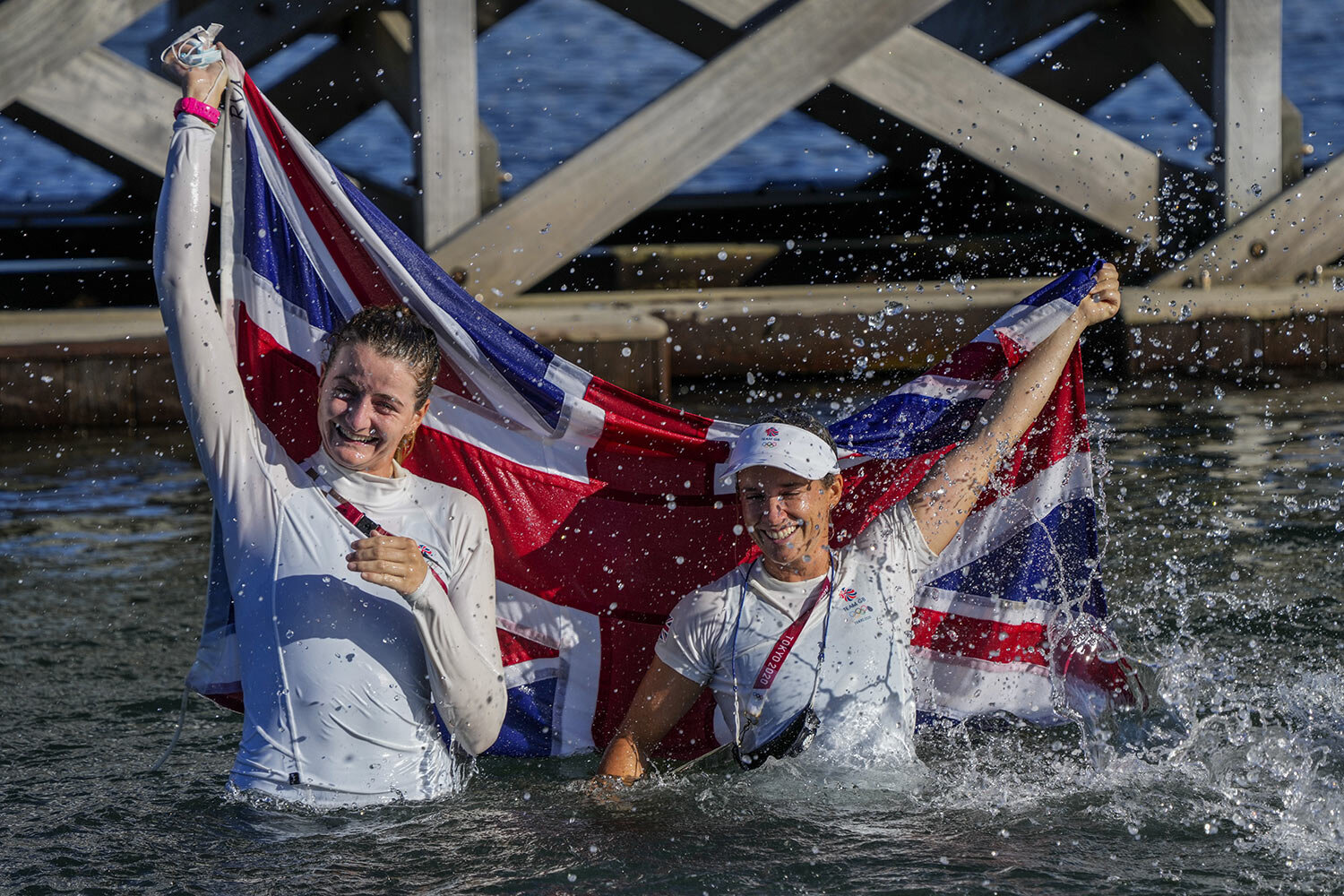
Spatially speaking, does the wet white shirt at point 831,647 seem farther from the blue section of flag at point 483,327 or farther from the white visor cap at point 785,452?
the blue section of flag at point 483,327

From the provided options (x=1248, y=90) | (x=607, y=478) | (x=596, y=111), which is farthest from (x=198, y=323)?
(x=596, y=111)

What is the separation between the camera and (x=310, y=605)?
407 cm

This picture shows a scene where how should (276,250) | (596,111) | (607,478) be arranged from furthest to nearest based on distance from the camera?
(596,111), (607,478), (276,250)

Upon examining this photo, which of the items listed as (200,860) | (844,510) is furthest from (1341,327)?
(200,860)

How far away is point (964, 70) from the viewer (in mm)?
9305

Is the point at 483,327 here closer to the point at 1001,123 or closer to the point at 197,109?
the point at 197,109

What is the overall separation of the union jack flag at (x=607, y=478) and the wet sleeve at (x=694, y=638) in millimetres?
425

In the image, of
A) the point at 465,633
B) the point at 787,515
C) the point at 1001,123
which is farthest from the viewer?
the point at 1001,123

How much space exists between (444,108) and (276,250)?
422 cm

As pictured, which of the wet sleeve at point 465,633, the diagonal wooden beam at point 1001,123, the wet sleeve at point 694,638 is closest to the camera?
the wet sleeve at point 465,633

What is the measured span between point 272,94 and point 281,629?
7529mm

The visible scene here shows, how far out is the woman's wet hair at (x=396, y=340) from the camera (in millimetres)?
4094

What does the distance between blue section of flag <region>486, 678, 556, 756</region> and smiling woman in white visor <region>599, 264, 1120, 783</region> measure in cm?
46

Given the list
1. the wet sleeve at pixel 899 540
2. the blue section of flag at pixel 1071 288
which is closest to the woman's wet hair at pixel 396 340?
the wet sleeve at pixel 899 540
